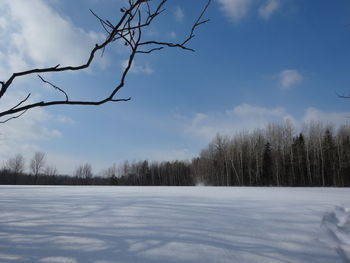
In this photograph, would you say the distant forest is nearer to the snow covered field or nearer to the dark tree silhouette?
the dark tree silhouette

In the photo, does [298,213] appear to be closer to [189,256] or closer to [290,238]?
[290,238]

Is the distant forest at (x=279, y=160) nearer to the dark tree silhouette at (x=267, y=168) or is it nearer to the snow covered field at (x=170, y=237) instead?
the dark tree silhouette at (x=267, y=168)

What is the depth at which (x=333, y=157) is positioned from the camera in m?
25.6

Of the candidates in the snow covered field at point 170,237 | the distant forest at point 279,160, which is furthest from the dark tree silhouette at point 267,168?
the snow covered field at point 170,237

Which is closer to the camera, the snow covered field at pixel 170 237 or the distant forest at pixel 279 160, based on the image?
the snow covered field at pixel 170 237

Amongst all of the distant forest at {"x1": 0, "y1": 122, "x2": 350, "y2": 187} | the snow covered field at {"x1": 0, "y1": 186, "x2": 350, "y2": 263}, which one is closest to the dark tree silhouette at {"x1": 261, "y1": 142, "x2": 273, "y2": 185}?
the distant forest at {"x1": 0, "y1": 122, "x2": 350, "y2": 187}

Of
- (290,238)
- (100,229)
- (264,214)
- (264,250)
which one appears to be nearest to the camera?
(264,250)

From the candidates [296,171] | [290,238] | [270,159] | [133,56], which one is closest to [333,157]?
[296,171]

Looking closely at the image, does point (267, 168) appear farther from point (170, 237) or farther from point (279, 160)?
point (170, 237)

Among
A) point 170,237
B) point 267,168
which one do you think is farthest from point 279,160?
point 170,237

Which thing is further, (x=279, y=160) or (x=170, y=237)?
(x=279, y=160)

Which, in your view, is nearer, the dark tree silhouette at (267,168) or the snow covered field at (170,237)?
the snow covered field at (170,237)

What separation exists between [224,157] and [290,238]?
102 feet

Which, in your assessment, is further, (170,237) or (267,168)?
(267,168)
